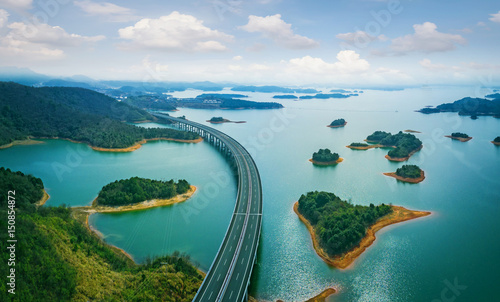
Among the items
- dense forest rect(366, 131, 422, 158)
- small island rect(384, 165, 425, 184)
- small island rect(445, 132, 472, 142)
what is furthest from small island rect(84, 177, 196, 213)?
small island rect(445, 132, 472, 142)

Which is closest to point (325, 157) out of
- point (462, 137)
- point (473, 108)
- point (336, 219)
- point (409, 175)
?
point (409, 175)

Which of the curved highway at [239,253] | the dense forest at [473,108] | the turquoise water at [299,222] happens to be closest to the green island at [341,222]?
the turquoise water at [299,222]

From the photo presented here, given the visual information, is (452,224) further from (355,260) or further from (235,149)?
(235,149)

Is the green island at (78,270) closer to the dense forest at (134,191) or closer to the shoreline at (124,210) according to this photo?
the shoreline at (124,210)

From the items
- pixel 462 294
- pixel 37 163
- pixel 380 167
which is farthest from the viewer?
pixel 380 167

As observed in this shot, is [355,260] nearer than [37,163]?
Yes

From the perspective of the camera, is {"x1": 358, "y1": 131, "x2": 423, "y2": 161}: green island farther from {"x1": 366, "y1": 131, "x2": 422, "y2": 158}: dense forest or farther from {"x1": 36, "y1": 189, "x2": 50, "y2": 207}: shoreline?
{"x1": 36, "y1": 189, "x2": 50, "y2": 207}: shoreline

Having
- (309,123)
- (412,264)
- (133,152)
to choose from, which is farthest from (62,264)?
(309,123)
